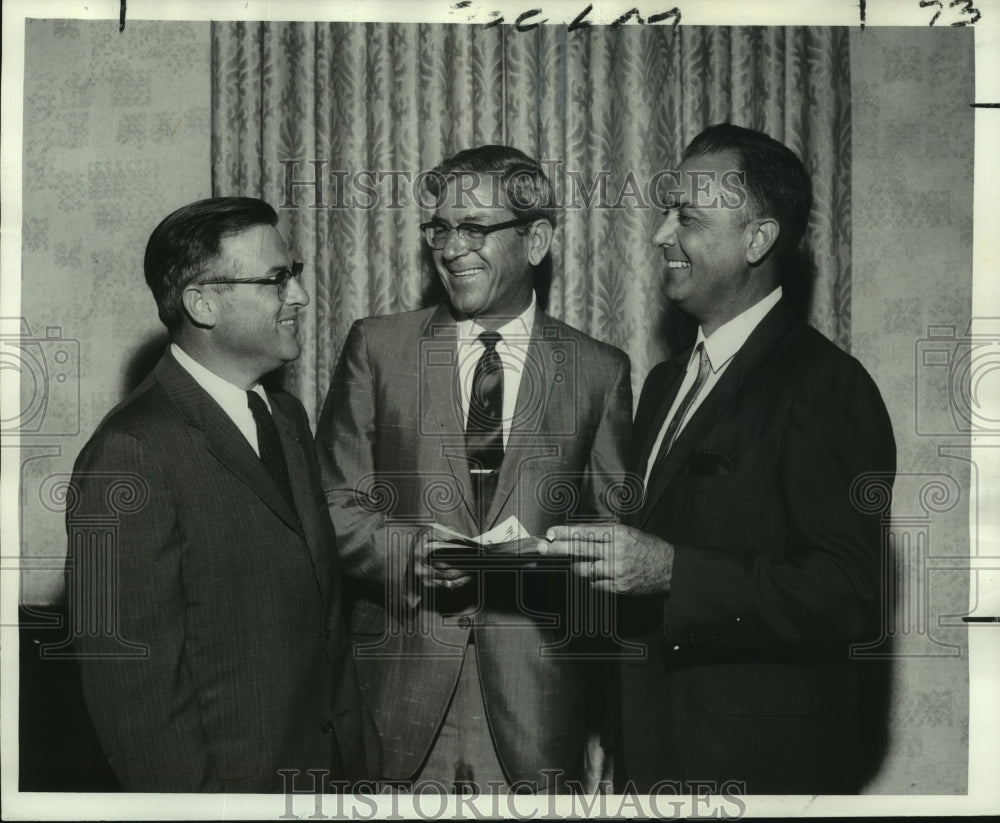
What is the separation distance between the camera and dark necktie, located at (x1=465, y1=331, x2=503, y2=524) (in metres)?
3.17

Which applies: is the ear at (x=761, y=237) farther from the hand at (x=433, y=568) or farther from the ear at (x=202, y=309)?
the ear at (x=202, y=309)

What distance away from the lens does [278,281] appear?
3.16 m

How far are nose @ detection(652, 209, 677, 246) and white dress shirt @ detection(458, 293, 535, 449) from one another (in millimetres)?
471

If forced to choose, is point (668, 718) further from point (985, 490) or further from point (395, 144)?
point (395, 144)

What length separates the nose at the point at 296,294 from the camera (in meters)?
3.19

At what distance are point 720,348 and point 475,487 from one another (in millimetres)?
845

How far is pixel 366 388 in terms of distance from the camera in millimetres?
3250

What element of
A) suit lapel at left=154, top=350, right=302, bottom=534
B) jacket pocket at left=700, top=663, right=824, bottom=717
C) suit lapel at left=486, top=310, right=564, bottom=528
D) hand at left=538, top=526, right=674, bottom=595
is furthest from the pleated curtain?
jacket pocket at left=700, top=663, right=824, bottom=717

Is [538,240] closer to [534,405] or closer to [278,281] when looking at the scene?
[534,405]

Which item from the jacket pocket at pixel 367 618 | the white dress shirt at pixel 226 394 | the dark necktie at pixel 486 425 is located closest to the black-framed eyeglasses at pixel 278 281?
the white dress shirt at pixel 226 394

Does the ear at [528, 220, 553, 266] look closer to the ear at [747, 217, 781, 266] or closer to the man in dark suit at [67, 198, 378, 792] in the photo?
the ear at [747, 217, 781, 266]

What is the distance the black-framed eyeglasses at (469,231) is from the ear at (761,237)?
663mm

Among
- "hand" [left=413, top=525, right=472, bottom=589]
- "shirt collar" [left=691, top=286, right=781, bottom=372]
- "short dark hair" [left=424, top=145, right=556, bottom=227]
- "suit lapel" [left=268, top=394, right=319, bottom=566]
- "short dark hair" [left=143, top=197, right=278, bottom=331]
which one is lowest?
"hand" [left=413, top=525, right=472, bottom=589]

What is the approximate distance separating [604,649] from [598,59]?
1856mm
